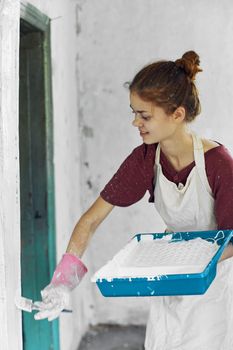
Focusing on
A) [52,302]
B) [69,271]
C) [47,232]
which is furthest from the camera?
[47,232]

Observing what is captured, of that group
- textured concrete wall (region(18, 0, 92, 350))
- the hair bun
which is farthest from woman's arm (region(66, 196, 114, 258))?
textured concrete wall (region(18, 0, 92, 350))

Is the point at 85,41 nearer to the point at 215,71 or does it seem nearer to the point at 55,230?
the point at 215,71

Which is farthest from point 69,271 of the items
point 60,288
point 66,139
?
point 66,139

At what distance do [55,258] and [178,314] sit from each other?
0.64 m

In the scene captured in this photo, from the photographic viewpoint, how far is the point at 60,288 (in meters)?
1.42

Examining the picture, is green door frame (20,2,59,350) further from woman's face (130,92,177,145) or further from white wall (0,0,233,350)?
woman's face (130,92,177,145)

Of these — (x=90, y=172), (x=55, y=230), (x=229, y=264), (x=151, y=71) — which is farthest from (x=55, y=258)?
(x=151, y=71)

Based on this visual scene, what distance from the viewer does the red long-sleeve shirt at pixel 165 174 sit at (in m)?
1.53

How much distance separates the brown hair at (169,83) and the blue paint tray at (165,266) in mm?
335

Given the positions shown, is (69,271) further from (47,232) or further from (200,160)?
(47,232)

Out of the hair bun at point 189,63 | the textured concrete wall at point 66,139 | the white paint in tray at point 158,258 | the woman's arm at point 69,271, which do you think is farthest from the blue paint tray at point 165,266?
the textured concrete wall at point 66,139

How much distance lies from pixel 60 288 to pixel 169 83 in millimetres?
561

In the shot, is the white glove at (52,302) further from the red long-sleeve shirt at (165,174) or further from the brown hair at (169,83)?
the brown hair at (169,83)

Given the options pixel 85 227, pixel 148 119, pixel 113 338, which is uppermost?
pixel 148 119
